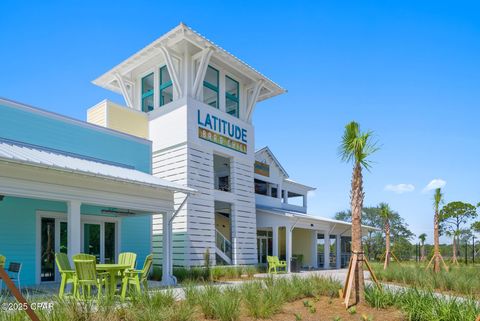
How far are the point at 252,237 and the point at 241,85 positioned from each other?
8048mm

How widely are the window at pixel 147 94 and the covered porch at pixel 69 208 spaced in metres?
7.25

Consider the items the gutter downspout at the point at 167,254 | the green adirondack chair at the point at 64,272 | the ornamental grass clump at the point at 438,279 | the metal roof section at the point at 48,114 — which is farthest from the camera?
the gutter downspout at the point at 167,254

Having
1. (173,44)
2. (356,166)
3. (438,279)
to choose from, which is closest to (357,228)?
(356,166)

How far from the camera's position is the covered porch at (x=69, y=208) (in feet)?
31.8

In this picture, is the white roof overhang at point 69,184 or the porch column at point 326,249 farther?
the porch column at point 326,249

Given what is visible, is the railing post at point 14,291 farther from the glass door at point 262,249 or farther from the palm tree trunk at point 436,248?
the glass door at point 262,249

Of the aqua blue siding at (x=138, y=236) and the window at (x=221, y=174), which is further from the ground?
the window at (x=221, y=174)

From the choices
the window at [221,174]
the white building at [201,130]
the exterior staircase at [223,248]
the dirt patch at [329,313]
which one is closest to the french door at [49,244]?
the white building at [201,130]

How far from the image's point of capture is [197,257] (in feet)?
57.4

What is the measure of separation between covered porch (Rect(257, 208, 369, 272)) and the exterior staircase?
2.70 m

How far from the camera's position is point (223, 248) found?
19891mm

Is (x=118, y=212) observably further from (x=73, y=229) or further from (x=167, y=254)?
(x=73, y=229)

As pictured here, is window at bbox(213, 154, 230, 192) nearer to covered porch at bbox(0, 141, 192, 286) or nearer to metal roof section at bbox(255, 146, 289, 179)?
metal roof section at bbox(255, 146, 289, 179)

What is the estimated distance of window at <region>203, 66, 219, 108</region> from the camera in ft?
65.8
